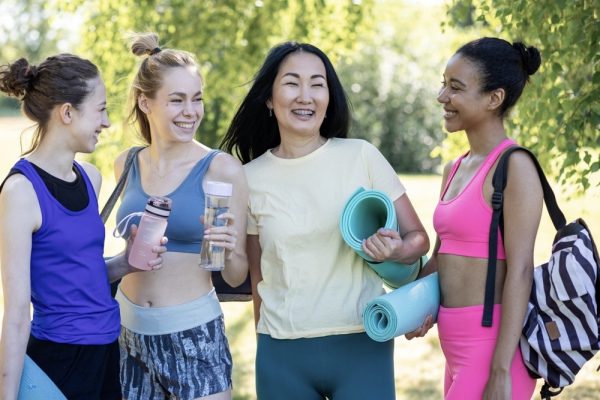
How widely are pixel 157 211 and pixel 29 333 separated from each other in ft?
1.74

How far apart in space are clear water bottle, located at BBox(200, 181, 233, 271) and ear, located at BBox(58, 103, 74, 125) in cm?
49

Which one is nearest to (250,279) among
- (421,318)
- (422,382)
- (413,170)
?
(421,318)

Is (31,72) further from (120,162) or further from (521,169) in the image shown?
(521,169)

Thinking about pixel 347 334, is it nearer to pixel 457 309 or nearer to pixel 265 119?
pixel 457 309

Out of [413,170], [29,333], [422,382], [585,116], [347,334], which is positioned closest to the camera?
[29,333]

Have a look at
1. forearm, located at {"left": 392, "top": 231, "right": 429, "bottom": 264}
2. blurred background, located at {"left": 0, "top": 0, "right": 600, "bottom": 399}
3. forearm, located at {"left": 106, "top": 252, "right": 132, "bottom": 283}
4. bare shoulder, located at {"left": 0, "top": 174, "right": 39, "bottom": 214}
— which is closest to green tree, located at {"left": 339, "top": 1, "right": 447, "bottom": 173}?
blurred background, located at {"left": 0, "top": 0, "right": 600, "bottom": 399}

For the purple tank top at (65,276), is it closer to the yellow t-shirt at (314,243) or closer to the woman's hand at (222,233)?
the woman's hand at (222,233)

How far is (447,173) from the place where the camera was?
10.6ft

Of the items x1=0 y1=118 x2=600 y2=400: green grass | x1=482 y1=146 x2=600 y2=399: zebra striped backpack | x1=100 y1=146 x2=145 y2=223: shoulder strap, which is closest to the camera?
x1=482 y1=146 x2=600 y2=399: zebra striped backpack

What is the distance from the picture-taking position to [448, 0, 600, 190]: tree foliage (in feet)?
13.5

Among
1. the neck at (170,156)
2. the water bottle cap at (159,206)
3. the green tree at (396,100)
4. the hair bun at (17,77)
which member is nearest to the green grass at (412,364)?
the neck at (170,156)

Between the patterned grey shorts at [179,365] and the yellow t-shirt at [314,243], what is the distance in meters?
0.20

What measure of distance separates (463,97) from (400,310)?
2.52 feet

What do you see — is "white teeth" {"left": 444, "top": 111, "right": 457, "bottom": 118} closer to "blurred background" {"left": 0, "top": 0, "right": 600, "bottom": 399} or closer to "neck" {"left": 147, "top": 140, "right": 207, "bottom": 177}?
"blurred background" {"left": 0, "top": 0, "right": 600, "bottom": 399}
